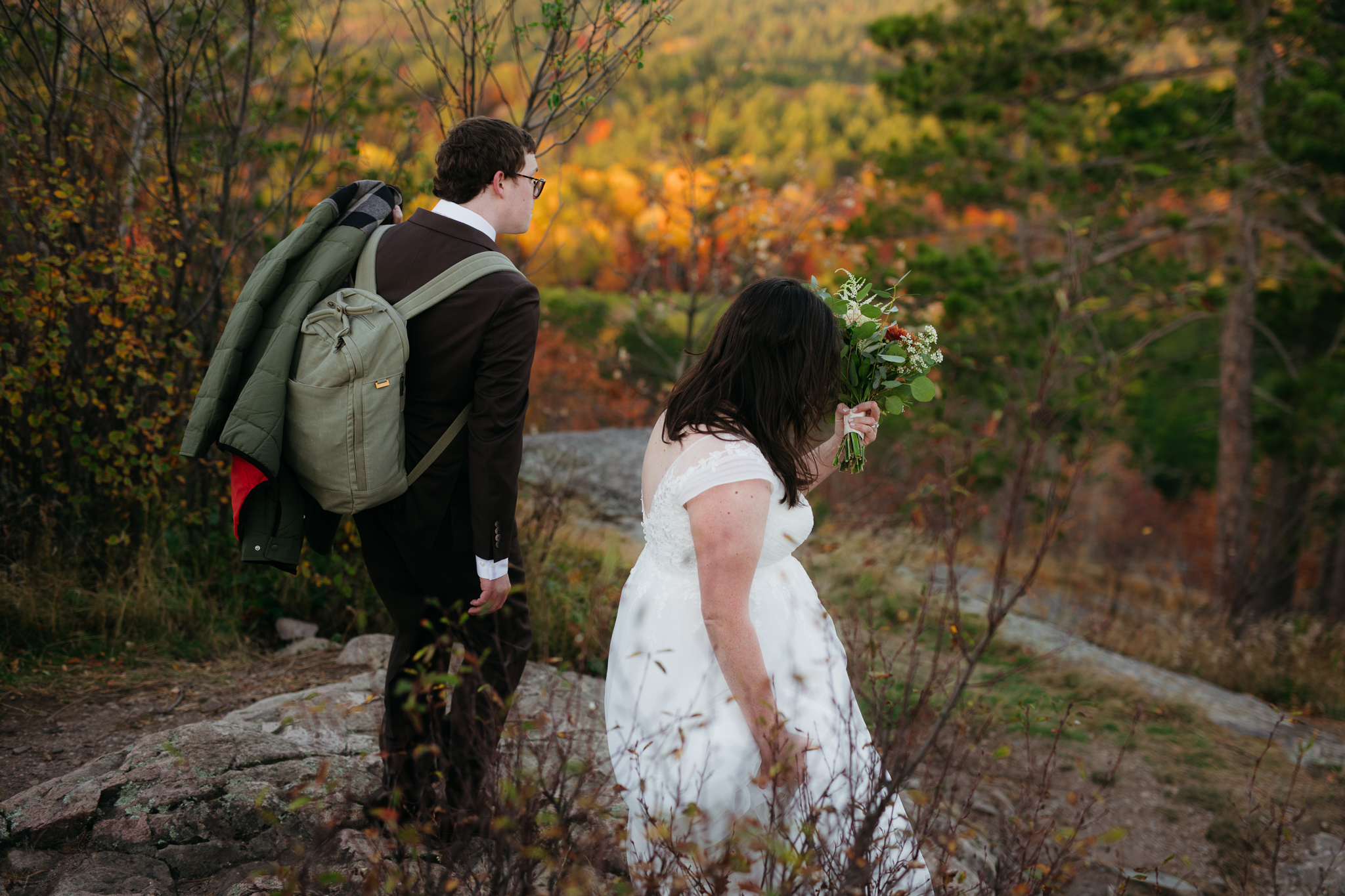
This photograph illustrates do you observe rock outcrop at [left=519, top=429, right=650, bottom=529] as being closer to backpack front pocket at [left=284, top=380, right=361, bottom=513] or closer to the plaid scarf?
the plaid scarf

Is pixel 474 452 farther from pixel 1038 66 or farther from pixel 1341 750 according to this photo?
pixel 1038 66

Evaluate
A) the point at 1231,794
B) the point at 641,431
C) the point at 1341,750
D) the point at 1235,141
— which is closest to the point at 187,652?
the point at 1231,794

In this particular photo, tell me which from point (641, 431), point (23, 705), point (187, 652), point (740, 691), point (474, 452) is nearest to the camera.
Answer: point (740, 691)

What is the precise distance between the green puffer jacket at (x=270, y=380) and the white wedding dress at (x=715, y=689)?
2.96 feet

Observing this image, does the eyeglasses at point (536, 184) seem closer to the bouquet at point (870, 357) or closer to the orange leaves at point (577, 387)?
the bouquet at point (870, 357)

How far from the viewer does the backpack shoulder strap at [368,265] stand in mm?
2137

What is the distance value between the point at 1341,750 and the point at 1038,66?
23.6 ft

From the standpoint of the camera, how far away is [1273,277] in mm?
8359

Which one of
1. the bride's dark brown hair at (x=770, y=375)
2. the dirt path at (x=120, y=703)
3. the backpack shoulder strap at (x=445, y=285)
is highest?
the backpack shoulder strap at (x=445, y=285)

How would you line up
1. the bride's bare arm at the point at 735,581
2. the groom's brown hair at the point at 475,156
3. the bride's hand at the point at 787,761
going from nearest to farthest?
1. the bride's hand at the point at 787,761
2. the bride's bare arm at the point at 735,581
3. the groom's brown hair at the point at 475,156

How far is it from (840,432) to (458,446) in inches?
41.0

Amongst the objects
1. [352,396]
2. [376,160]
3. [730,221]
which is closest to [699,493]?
[352,396]

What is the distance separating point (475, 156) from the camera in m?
2.19

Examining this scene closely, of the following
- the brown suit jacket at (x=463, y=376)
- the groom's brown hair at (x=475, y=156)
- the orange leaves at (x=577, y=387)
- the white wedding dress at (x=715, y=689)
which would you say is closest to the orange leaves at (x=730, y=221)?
the orange leaves at (x=577, y=387)
